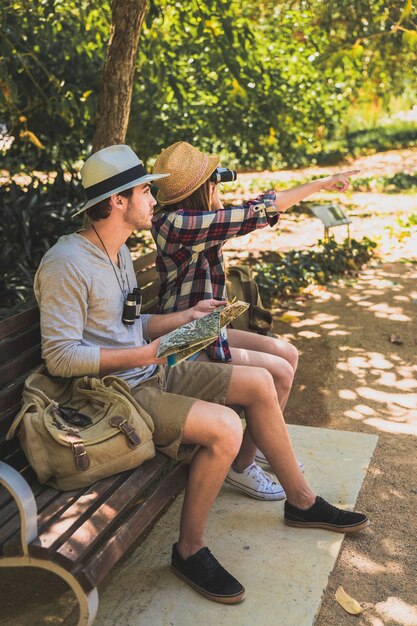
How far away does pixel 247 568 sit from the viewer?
3211 millimetres

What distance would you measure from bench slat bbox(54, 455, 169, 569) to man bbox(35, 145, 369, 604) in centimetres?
13

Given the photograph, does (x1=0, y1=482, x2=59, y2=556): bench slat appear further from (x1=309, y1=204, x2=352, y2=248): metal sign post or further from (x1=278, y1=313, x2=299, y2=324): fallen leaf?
(x1=309, y1=204, x2=352, y2=248): metal sign post

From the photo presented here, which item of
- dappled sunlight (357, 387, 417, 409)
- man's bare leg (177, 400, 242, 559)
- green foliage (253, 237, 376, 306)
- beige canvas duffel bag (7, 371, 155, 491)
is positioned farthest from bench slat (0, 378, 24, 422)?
green foliage (253, 237, 376, 306)

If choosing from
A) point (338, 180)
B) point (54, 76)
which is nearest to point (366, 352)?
point (338, 180)

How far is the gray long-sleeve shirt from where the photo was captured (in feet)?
9.84

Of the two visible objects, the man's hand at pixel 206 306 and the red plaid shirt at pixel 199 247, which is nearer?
the man's hand at pixel 206 306

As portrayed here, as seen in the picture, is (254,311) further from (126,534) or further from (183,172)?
(126,534)

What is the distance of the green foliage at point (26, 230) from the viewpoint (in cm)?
732

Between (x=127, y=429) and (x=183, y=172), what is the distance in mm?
1333

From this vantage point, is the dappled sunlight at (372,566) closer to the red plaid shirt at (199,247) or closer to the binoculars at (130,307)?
the red plaid shirt at (199,247)

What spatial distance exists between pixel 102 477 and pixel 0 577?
840mm

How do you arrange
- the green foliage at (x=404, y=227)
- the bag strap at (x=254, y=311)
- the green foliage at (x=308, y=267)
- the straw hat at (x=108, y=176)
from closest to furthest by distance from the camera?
1. the straw hat at (x=108, y=176)
2. the bag strap at (x=254, y=311)
3. the green foliage at (x=308, y=267)
4. the green foliage at (x=404, y=227)

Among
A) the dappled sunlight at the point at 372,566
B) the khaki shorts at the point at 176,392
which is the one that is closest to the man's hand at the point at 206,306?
the khaki shorts at the point at 176,392

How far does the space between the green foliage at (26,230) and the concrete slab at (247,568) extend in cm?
395
